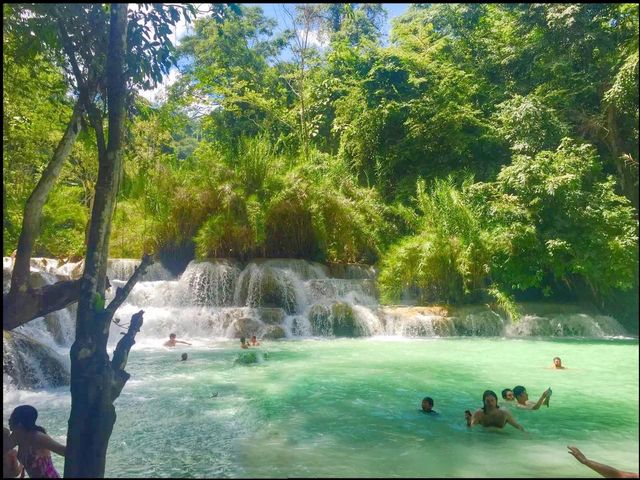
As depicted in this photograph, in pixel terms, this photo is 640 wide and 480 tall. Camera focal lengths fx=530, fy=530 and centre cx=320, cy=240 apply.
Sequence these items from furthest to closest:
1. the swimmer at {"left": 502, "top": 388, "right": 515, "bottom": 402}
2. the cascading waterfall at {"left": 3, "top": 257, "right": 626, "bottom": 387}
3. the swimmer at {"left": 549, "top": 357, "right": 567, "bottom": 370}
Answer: the cascading waterfall at {"left": 3, "top": 257, "right": 626, "bottom": 387} → the swimmer at {"left": 549, "top": 357, "right": 567, "bottom": 370} → the swimmer at {"left": 502, "top": 388, "right": 515, "bottom": 402}

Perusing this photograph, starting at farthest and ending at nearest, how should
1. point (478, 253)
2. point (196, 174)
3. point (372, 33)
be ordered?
point (372, 33) < point (196, 174) < point (478, 253)

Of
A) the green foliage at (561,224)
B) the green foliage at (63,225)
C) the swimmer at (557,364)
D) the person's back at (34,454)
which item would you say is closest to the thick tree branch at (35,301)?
the person's back at (34,454)

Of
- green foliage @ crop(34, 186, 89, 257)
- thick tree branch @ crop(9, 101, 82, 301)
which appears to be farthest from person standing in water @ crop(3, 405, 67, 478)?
green foliage @ crop(34, 186, 89, 257)

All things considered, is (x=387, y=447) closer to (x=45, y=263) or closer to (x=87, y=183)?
(x=45, y=263)

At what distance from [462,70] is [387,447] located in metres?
17.6

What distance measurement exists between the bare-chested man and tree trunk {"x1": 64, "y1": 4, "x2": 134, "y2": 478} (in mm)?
3732

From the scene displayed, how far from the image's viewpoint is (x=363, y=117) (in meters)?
20.0

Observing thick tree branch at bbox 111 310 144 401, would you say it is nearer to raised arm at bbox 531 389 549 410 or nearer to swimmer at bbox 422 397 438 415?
swimmer at bbox 422 397 438 415

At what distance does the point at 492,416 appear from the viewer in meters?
5.43

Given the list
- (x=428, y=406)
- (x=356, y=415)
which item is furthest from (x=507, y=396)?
(x=356, y=415)

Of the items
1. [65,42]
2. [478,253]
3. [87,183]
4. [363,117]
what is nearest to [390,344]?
[478,253]

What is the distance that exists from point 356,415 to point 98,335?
12.3ft

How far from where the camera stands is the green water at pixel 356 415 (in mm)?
4500

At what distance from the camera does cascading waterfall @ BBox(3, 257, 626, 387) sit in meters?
13.2
